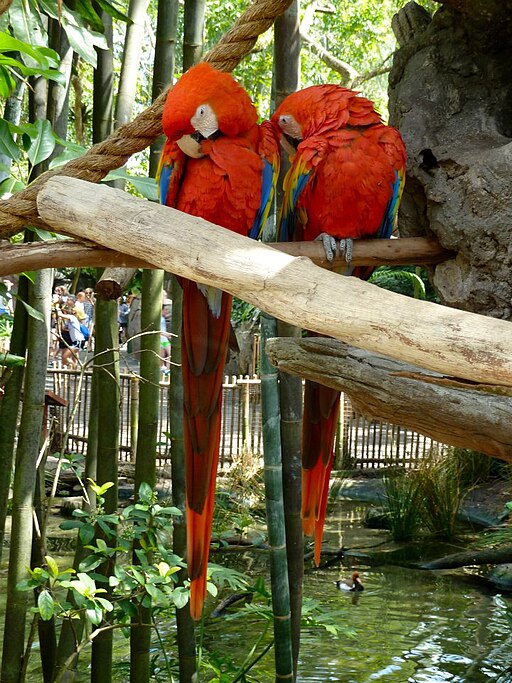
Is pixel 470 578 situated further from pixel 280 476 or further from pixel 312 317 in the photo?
pixel 312 317

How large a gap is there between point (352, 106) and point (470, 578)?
11.7 feet

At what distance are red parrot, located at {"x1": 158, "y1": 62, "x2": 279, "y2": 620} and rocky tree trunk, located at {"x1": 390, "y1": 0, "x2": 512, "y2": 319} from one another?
0.39m

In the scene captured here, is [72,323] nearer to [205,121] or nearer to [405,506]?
[405,506]

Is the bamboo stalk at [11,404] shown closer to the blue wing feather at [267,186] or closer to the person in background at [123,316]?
the blue wing feather at [267,186]

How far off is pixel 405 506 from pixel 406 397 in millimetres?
3853

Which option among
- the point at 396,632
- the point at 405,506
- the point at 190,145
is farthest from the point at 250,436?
the point at 190,145

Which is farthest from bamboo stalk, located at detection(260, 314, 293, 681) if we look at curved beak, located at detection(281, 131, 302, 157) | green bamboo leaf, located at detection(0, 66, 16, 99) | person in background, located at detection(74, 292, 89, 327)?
person in background, located at detection(74, 292, 89, 327)

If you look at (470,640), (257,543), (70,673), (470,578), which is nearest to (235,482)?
(257,543)

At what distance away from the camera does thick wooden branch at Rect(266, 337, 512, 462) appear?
1508 millimetres

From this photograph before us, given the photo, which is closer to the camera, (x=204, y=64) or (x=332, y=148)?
(x=204, y=64)

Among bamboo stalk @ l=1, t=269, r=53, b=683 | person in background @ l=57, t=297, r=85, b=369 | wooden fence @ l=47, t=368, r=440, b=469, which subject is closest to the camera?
bamboo stalk @ l=1, t=269, r=53, b=683

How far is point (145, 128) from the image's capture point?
5.00ft

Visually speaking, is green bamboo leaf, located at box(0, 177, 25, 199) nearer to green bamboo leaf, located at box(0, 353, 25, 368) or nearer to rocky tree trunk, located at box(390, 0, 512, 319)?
green bamboo leaf, located at box(0, 353, 25, 368)

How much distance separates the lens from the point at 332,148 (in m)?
1.62
